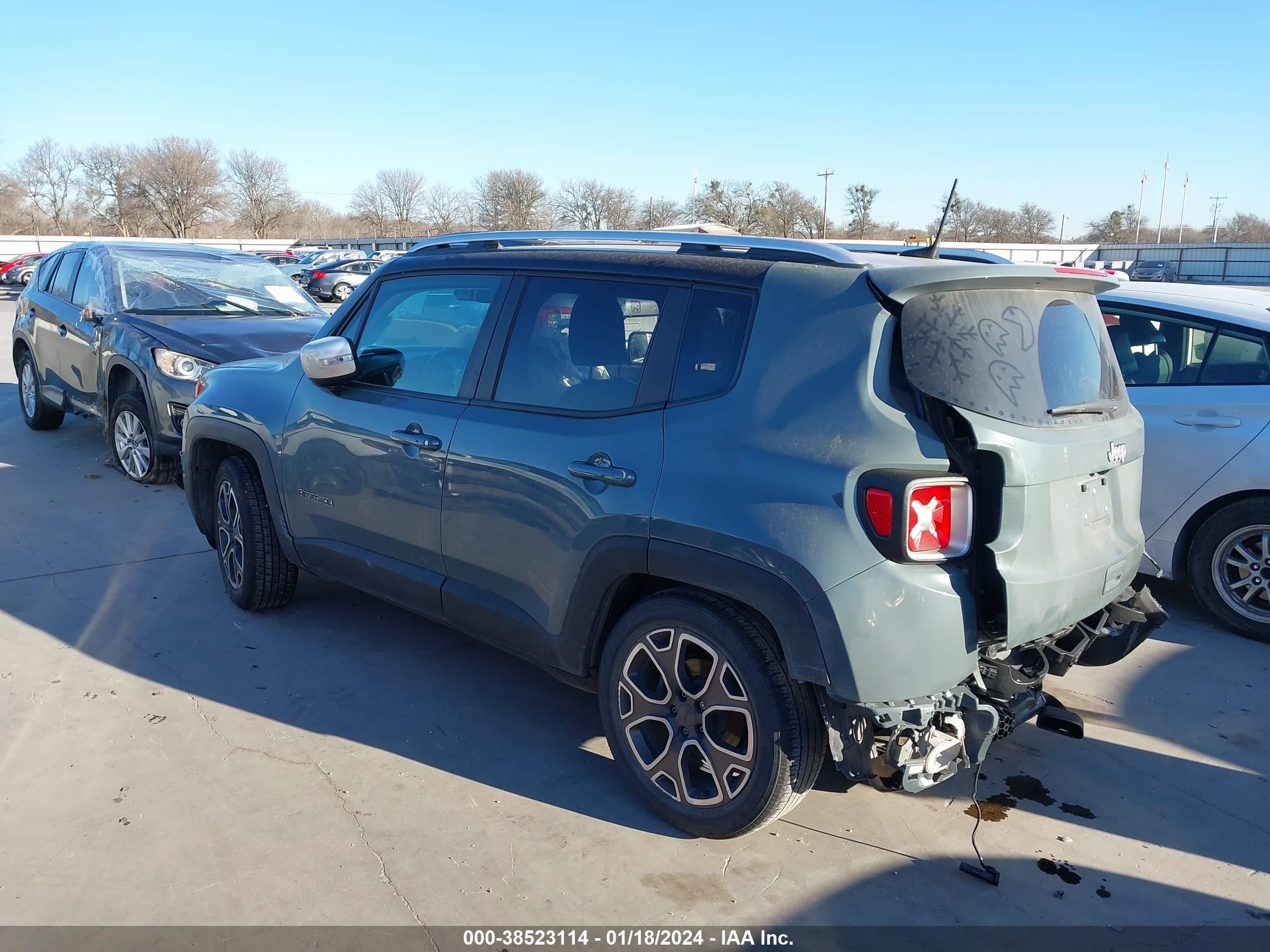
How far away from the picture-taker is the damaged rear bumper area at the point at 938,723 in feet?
9.20

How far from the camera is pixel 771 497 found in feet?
9.23

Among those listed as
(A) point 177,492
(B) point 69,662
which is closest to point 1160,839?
(B) point 69,662

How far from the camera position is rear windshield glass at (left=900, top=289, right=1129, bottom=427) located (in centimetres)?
283

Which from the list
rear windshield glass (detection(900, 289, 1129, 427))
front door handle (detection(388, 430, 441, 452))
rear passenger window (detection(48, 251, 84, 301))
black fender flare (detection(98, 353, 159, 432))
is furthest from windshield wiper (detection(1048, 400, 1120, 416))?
rear passenger window (detection(48, 251, 84, 301))

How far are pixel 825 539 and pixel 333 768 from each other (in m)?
2.11

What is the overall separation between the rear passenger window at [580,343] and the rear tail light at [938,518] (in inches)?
39.9

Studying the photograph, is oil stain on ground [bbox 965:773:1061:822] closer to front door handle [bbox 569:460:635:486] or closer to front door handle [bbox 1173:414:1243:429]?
front door handle [bbox 569:460:635:486]

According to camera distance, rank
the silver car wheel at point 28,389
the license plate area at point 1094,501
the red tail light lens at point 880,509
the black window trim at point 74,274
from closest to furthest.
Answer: the red tail light lens at point 880,509 < the license plate area at point 1094,501 < the black window trim at point 74,274 < the silver car wheel at point 28,389

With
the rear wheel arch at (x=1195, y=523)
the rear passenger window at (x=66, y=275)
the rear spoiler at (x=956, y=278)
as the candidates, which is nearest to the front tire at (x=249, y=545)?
the rear spoiler at (x=956, y=278)

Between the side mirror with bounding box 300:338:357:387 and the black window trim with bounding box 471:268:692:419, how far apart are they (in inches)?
29.3

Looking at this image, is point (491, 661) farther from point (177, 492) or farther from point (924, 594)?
point (177, 492)

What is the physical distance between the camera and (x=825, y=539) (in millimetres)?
2709

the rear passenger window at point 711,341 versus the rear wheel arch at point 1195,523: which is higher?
the rear passenger window at point 711,341

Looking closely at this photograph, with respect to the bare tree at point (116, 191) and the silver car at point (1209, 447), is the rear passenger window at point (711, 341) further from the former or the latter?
the bare tree at point (116, 191)
